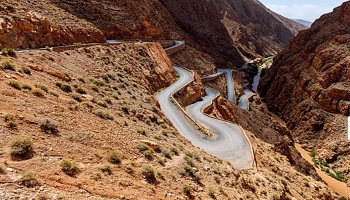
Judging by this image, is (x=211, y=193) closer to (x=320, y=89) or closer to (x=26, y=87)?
(x=26, y=87)

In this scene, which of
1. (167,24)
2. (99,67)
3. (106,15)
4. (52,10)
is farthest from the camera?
(167,24)

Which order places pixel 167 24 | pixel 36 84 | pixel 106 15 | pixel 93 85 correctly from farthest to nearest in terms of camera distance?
pixel 167 24 < pixel 106 15 < pixel 93 85 < pixel 36 84

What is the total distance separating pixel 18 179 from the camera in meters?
7.20

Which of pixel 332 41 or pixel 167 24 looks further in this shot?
pixel 167 24

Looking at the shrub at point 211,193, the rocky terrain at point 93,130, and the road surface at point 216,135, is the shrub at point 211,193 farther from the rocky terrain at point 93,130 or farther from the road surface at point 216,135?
the road surface at point 216,135

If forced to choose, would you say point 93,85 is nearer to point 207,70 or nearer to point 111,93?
point 111,93

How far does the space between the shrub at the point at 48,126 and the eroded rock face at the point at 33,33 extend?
40.8 ft

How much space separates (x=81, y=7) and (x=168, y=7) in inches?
2067

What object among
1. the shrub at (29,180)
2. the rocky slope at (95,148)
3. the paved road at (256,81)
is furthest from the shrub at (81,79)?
the paved road at (256,81)

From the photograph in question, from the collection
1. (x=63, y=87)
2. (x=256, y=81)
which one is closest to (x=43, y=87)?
(x=63, y=87)

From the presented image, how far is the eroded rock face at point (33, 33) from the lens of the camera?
65.5ft

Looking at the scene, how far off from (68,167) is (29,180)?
135cm

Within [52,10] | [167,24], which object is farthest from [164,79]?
[167,24]

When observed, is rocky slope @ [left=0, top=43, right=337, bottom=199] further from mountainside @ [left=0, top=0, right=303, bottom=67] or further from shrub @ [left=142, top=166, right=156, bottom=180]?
mountainside @ [left=0, top=0, right=303, bottom=67]
